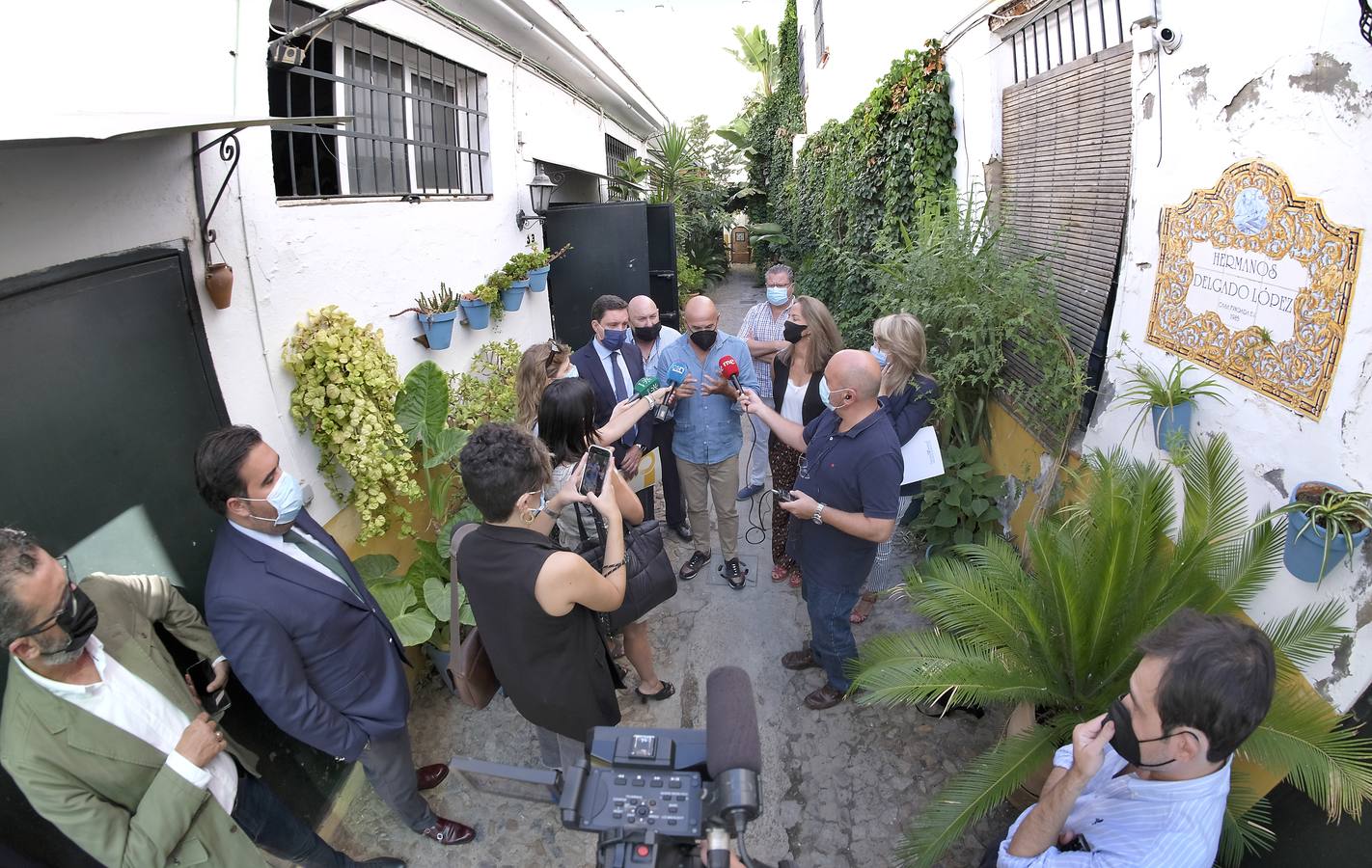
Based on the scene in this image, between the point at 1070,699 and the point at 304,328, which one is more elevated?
the point at 304,328

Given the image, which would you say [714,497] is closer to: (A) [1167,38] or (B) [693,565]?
(B) [693,565]

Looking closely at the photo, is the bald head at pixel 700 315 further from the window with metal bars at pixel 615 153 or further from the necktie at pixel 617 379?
the window with metal bars at pixel 615 153

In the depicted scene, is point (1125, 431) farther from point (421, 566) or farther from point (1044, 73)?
point (421, 566)

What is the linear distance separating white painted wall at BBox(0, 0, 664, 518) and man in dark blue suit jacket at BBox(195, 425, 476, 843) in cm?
78

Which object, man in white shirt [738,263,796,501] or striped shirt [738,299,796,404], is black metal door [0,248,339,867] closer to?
man in white shirt [738,263,796,501]

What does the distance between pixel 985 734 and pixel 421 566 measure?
303 centimetres

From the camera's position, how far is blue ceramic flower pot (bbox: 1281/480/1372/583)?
2100mm

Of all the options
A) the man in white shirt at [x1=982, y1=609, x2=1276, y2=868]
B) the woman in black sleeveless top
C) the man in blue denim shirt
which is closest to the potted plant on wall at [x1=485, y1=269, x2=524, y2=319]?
the man in blue denim shirt

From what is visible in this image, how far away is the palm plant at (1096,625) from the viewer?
2.20 meters

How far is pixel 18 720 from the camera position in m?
1.71

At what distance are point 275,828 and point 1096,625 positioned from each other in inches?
121

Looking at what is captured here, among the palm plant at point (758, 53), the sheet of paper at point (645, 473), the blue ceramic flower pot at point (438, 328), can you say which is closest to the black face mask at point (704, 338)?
the sheet of paper at point (645, 473)

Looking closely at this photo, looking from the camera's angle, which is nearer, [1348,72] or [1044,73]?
[1348,72]

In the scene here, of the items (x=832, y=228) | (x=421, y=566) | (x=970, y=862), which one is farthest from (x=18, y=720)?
(x=832, y=228)
